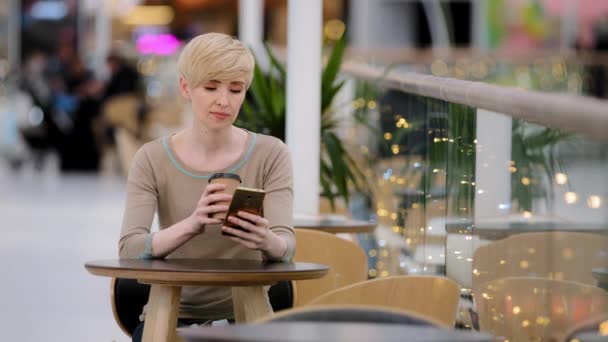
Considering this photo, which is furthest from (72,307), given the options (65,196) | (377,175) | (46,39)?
(46,39)

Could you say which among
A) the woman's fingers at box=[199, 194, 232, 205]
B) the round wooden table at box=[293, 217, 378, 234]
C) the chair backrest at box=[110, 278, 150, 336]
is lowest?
the chair backrest at box=[110, 278, 150, 336]

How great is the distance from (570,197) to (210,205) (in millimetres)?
860

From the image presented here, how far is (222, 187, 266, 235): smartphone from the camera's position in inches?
120

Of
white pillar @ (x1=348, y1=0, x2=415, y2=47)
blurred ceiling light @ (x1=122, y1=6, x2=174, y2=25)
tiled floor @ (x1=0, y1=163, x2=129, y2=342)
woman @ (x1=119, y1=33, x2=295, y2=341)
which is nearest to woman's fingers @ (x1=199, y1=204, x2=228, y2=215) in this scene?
woman @ (x1=119, y1=33, x2=295, y2=341)

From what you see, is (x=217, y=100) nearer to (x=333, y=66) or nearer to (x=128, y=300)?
(x=128, y=300)

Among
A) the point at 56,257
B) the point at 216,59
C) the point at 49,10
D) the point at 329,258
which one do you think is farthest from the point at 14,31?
the point at 216,59

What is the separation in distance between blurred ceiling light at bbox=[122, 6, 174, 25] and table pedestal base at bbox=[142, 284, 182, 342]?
22082mm

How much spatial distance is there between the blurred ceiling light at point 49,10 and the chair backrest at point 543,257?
21681 mm

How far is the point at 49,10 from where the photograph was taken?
2459 cm

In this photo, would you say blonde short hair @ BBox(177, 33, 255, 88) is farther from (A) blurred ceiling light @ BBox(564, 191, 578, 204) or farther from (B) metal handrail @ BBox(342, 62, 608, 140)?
(A) blurred ceiling light @ BBox(564, 191, 578, 204)

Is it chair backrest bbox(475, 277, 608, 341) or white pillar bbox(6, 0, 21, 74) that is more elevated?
white pillar bbox(6, 0, 21, 74)

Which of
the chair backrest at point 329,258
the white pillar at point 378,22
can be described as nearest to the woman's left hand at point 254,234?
the chair backrest at point 329,258

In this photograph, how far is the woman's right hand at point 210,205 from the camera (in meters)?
3.11

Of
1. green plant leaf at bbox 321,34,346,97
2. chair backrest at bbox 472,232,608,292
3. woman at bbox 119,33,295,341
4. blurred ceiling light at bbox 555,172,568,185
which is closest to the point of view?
chair backrest at bbox 472,232,608,292
